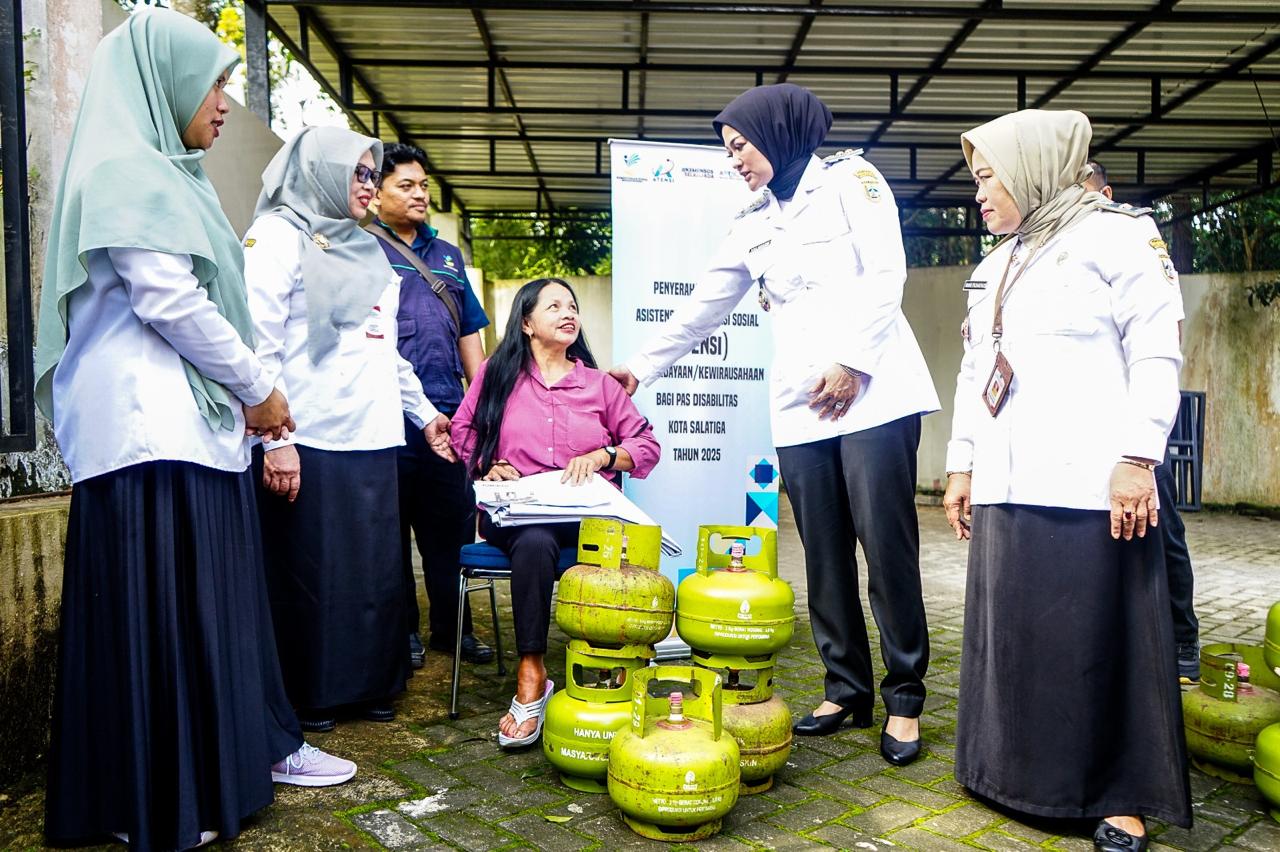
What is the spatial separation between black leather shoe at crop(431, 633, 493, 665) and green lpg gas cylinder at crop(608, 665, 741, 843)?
1778 mm

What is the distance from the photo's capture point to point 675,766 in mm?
2582

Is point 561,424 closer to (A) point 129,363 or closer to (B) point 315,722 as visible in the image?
(B) point 315,722

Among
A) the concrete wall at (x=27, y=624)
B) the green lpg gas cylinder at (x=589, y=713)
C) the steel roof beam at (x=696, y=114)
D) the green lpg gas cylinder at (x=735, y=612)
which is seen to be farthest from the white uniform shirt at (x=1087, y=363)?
the steel roof beam at (x=696, y=114)

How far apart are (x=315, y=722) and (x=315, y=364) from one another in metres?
1.24

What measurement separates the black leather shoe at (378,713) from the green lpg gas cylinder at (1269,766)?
2.74 meters

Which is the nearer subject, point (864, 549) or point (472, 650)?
point (864, 549)

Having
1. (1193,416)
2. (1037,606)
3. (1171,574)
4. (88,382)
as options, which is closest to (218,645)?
(88,382)

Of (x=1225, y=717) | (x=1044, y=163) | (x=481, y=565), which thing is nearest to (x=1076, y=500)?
(x=1044, y=163)

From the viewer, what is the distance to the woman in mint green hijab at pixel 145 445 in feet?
7.80

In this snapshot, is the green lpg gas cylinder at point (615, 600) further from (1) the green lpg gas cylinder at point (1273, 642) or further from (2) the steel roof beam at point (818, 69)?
(2) the steel roof beam at point (818, 69)

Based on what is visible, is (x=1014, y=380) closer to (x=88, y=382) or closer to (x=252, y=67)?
A: (x=88, y=382)

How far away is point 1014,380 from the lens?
108 inches

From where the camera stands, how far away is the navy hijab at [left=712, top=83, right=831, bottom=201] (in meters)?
3.43

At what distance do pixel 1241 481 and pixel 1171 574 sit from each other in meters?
7.30
